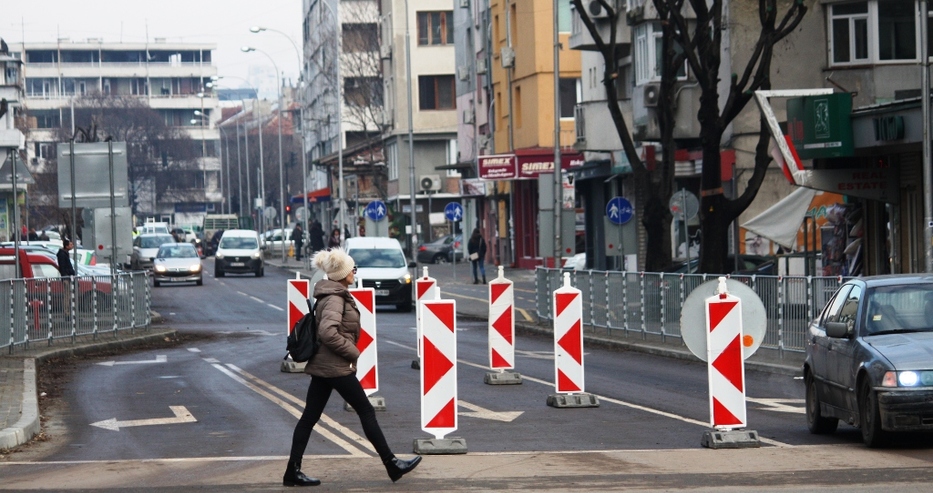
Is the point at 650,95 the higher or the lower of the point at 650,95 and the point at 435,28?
the lower

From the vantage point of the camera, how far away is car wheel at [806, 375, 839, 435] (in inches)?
525

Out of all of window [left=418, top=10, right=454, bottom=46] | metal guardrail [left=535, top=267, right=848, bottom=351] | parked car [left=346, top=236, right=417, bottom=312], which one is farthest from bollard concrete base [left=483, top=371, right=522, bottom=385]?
window [left=418, top=10, right=454, bottom=46]

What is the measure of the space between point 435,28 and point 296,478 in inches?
2938

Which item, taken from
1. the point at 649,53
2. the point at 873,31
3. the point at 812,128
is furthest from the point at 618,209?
the point at 649,53

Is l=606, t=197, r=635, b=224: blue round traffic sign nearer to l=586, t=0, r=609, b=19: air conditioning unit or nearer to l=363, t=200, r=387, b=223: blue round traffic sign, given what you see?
l=586, t=0, r=609, b=19: air conditioning unit

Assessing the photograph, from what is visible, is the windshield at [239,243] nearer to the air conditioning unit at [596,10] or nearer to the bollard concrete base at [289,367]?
the air conditioning unit at [596,10]

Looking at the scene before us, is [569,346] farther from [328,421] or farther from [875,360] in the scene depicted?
[875,360]

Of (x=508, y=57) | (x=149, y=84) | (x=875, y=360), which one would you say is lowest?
(x=875, y=360)

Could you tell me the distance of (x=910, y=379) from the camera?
37.8ft

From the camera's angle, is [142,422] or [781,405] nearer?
[142,422]

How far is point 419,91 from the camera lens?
83000 millimetres

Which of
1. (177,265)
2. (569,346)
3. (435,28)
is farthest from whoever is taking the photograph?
(435,28)

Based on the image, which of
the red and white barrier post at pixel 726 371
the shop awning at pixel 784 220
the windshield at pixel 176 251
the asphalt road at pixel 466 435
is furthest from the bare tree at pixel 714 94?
the windshield at pixel 176 251

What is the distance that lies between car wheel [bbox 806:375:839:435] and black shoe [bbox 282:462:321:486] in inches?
204
